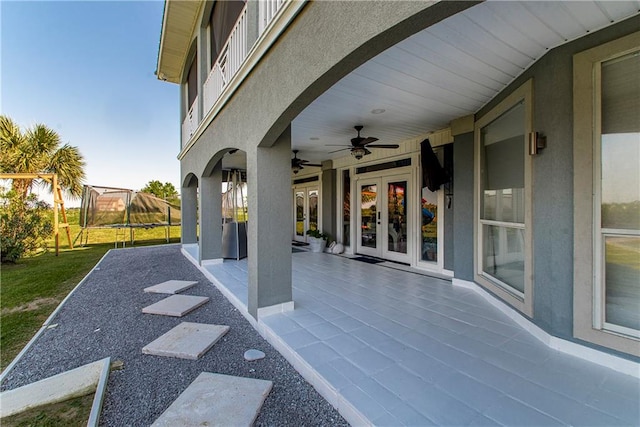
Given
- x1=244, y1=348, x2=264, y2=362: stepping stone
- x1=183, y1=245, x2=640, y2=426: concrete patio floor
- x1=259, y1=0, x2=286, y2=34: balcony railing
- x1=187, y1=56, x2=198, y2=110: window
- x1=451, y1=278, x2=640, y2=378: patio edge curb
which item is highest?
x1=187, y1=56, x2=198, y2=110: window

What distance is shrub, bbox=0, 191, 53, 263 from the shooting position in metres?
7.54

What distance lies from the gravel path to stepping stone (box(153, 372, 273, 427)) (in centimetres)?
9

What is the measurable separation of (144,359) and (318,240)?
19.6ft

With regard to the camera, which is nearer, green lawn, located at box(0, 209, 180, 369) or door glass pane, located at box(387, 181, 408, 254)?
green lawn, located at box(0, 209, 180, 369)

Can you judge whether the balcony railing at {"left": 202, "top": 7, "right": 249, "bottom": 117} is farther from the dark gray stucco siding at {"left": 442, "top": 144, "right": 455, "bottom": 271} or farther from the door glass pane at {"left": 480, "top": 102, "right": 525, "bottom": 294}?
the dark gray stucco siding at {"left": 442, "top": 144, "right": 455, "bottom": 271}

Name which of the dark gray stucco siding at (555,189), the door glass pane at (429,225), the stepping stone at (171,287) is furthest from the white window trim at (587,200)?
the stepping stone at (171,287)

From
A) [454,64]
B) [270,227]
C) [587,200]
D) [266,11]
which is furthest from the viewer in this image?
[270,227]

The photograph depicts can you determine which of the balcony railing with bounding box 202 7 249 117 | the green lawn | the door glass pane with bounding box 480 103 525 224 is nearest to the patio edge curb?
the door glass pane with bounding box 480 103 525 224

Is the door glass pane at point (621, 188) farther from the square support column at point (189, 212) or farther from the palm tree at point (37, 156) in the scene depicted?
the palm tree at point (37, 156)

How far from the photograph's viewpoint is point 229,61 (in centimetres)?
450

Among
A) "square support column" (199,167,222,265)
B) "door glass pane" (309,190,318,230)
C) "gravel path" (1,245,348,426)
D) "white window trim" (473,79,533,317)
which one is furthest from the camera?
"door glass pane" (309,190,318,230)

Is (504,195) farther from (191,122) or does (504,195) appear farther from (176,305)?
(191,122)

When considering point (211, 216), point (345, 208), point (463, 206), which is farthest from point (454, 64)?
point (345, 208)

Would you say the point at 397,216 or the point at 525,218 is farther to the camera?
the point at 397,216
